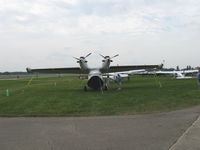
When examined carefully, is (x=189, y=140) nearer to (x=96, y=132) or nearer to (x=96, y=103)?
(x=96, y=132)

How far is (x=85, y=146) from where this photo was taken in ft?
15.6

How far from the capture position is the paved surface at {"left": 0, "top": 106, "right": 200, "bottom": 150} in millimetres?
4805

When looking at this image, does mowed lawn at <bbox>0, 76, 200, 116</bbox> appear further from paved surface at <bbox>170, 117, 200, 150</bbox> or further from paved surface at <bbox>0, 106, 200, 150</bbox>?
paved surface at <bbox>170, 117, 200, 150</bbox>

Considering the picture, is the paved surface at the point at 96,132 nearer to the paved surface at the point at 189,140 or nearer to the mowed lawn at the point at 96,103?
the paved surface at the point at 189,140

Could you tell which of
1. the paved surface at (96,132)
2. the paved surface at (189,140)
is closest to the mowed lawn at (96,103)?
the paved surface at (96,132)

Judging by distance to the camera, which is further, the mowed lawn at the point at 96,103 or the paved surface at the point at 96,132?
the mowed lawn at the point at 96,103

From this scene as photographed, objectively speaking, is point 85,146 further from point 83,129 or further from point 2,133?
point 2,133

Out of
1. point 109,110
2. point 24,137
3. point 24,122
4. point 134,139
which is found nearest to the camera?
point 134,139

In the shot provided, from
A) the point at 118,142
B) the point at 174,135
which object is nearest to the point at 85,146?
the point at 118,142

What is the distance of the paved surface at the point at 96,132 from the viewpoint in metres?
4.80

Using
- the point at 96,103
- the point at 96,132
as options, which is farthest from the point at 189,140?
the point at 96,103

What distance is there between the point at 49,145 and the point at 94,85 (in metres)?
15.3

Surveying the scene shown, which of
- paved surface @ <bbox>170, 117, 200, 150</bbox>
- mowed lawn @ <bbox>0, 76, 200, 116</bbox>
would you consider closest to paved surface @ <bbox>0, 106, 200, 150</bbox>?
paved surface @ <bbox>170, 117, 200, 150</bbox>

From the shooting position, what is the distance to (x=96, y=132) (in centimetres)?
588
